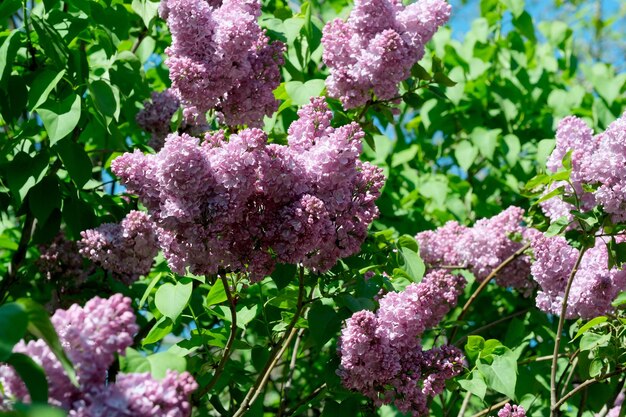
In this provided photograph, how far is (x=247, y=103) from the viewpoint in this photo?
98.4 inches

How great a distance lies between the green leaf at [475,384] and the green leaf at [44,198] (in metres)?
1.28

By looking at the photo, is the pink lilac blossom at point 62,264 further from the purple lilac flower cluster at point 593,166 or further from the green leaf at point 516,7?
the green leaf at point 516,7

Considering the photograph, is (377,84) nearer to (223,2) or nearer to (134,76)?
(223,2)

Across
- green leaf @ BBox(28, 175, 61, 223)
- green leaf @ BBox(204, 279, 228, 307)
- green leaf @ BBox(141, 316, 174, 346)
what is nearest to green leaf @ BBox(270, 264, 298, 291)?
green leaf @ BBox(204, 279, 228, 307)

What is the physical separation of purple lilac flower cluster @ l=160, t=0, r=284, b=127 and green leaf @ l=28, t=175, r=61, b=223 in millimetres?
587

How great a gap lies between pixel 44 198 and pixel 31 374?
147 centimetres

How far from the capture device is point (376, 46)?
2.63m

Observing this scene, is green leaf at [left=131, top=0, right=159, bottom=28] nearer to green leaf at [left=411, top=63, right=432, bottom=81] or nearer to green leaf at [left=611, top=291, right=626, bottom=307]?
green leaf at [left=411, top=63, right=432, bottom=81]

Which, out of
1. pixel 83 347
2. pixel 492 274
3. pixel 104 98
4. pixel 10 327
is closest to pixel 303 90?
pixel 104 98

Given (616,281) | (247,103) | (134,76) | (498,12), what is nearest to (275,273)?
(247,103)

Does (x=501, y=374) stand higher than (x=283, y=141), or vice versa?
(x=283, y=141)

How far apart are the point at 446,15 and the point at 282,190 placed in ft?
3.25

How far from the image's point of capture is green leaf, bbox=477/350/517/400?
2.53 meters

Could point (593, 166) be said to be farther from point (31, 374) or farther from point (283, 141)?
point (31, 374)
